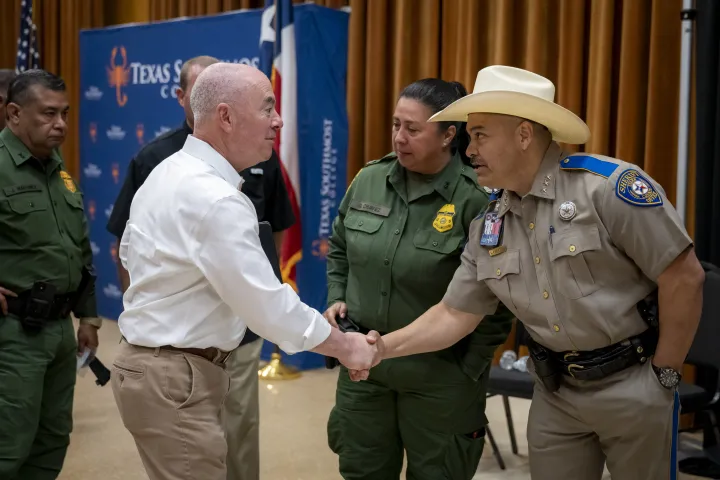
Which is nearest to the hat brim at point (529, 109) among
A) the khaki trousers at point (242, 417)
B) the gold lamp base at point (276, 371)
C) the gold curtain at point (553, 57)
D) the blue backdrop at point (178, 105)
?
the khaki trousers at point (242, 417)

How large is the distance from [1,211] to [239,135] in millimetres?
1389

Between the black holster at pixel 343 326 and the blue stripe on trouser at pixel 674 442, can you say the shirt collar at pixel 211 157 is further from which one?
the blue stripe on trouser at pixel 674 442

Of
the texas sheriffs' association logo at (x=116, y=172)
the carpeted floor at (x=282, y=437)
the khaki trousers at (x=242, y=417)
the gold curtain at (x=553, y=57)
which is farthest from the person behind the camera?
the texas sheriffs' association logo at (x=116, y=172)

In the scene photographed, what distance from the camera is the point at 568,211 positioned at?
2.15m

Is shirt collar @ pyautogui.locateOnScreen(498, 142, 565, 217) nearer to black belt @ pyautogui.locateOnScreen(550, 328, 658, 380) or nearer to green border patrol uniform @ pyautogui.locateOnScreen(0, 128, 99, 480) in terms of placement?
black belt @ pyautogui.locateOnScreen(550, 328, 658, 380)

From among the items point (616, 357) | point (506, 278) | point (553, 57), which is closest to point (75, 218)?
point (506, 278)

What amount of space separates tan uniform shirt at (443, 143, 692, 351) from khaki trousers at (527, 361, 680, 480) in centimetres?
13

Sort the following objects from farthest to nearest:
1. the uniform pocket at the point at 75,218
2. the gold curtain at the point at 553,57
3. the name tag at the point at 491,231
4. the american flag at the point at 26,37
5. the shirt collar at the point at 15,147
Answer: the american flag at the point at 26,37 → the gold curtain at the point at 553,57 → the uniform pocket at the point at 75,218 → the shirt collar at the point at 15,147 → the name tag at the point at 491,231

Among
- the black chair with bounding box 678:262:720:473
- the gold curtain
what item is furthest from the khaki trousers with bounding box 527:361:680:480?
the gold curtain

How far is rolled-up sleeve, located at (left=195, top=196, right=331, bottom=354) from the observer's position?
1.99 metres

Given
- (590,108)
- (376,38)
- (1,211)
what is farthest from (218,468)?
(376,38)

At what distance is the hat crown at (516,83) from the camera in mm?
2248

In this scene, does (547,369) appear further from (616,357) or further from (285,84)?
(285,84)

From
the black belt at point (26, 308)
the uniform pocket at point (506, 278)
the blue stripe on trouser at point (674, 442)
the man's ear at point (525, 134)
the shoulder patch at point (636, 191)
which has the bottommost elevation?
the blue stripe on trouser at point (674, 442)
